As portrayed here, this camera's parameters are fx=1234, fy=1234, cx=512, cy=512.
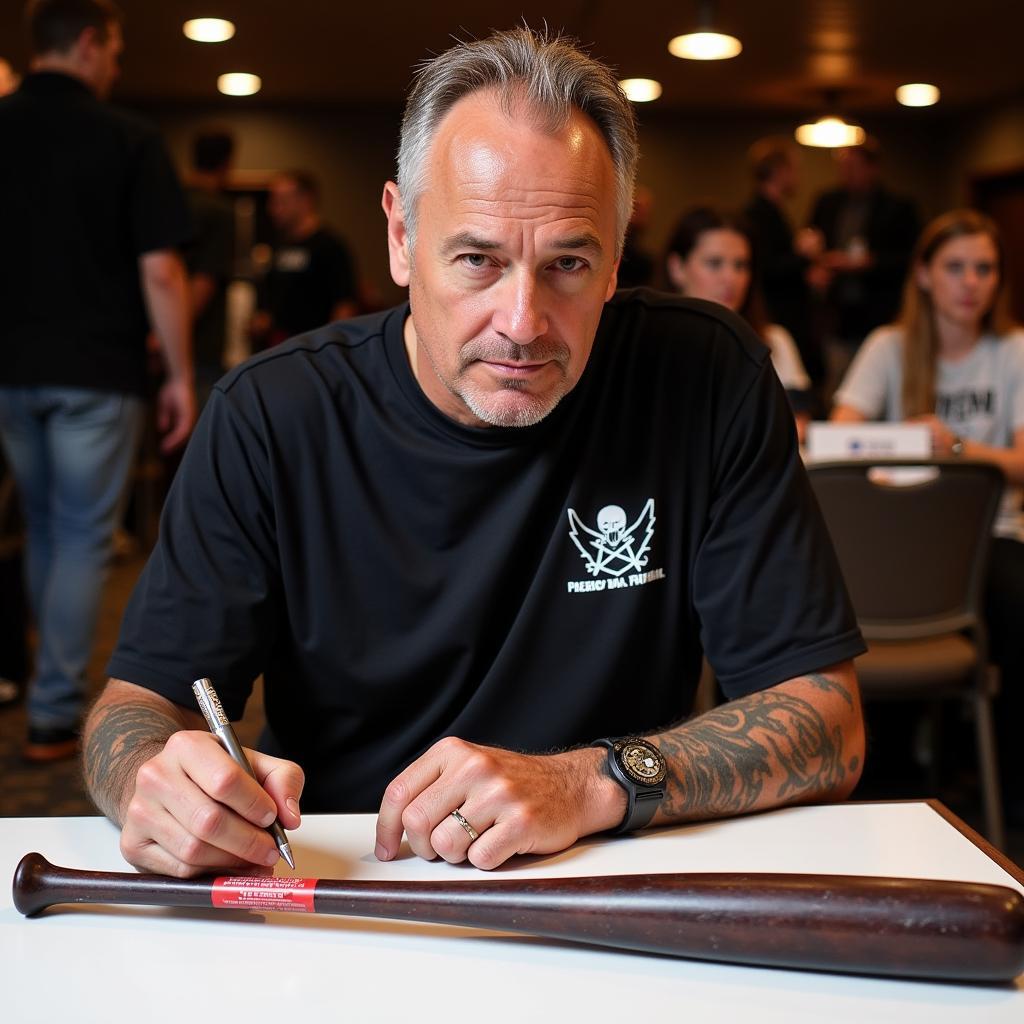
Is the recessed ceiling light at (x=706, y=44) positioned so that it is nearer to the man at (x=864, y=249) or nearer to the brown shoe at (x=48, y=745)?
the man at (x=864, y=249)

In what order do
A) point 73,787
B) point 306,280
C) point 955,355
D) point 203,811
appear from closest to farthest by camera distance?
point 203,811 → point 73,787 → point 955,355 → point 306,280

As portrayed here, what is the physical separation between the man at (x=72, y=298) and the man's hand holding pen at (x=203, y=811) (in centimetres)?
255

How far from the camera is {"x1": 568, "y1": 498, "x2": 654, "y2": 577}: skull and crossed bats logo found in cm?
137

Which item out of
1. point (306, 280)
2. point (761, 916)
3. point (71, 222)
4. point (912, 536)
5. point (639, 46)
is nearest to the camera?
point (761, 916)

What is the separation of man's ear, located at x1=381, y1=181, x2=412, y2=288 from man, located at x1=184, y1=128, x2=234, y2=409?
163 inches

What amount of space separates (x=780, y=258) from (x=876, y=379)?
3113mm

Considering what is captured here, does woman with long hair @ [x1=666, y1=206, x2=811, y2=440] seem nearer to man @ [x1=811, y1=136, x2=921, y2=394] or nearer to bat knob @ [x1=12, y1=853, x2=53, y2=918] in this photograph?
bat knob @ [x1=12, y1=853, x2=53, y2=918]

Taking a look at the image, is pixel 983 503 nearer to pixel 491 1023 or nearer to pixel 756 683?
pixel 756 683

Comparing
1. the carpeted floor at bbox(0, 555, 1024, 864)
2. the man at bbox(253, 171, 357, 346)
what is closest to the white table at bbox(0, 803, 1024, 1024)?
the carpeted floor at bbox(0, 555, 1024, 864)

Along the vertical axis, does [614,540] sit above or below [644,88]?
below

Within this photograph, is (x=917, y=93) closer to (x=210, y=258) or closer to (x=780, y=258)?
(x=780, y=258)

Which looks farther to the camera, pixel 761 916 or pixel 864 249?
pixel 864 249

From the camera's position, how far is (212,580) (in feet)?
4.28

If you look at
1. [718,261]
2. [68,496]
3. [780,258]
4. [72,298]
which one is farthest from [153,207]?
[780,258]
